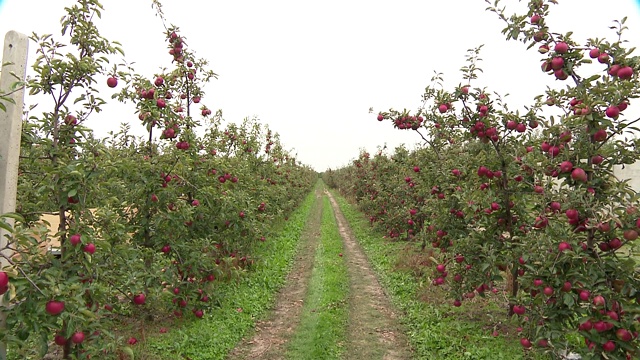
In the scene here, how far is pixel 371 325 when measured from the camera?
6.24 m

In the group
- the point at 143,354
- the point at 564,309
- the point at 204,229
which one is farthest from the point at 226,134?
the point at 564,309

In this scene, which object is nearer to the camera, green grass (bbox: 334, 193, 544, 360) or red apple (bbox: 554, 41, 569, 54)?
red apple (bbox: 554, 41, 569, 54)

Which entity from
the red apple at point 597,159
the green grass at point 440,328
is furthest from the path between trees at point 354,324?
the red apple at point 597,159

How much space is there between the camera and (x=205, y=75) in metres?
6.72

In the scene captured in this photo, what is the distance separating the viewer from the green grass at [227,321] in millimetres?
5004

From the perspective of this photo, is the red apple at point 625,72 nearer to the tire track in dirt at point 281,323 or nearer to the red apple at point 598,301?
the red apple at point 598,301

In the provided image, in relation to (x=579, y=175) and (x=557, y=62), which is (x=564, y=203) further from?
(x=557, y=62)

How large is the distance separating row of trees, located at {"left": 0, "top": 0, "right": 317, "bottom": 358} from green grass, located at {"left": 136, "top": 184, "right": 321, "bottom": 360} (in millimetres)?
286

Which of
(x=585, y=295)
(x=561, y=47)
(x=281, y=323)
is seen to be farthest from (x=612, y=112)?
(x=281, y=323)

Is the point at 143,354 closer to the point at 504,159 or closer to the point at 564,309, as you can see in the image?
the point at 564,309

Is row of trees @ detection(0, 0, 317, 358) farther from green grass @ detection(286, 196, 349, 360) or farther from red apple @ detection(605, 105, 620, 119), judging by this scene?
red apple @ detection(605, 105, 620, 119)

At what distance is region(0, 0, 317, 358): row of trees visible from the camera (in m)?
2.85

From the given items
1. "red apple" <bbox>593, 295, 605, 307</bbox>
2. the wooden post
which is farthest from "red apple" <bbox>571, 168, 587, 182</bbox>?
the wooden post

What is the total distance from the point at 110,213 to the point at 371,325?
4354 mm
